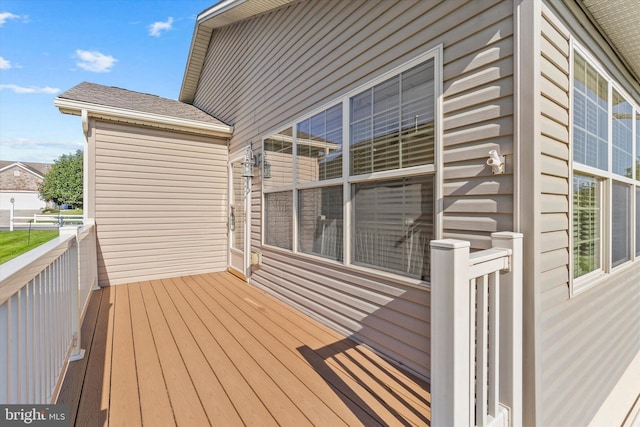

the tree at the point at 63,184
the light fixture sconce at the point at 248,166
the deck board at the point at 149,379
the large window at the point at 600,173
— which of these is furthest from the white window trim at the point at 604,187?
the tree at the point at 63,184

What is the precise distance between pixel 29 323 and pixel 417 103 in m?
2.76

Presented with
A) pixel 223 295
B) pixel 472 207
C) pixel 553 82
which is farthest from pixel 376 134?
pixel 223 295

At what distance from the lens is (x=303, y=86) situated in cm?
365

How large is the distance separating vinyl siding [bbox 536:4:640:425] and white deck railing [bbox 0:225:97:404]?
253 cm

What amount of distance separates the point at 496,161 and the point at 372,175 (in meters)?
1.06

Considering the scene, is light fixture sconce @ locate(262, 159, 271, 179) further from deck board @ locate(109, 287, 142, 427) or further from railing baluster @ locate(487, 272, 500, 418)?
railing baluster @ locate(487, 272, 500, 418)

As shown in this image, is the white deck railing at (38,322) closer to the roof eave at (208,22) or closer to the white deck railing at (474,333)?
the white deck railing at (474,333)

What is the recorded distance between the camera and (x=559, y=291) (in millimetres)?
→ 1842

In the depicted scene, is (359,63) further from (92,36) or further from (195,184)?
(92,36)

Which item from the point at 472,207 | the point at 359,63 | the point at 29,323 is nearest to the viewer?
the point at 29,323

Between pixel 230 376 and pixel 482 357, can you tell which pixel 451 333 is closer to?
pixel 482 357

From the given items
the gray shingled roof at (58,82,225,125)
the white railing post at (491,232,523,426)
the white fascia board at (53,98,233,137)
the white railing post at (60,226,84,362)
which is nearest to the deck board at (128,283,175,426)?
the white railing post at (60,226,84,362)

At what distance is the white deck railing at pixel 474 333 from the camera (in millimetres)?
1255

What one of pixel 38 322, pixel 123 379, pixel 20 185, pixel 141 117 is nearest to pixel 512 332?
pixel 38 322
